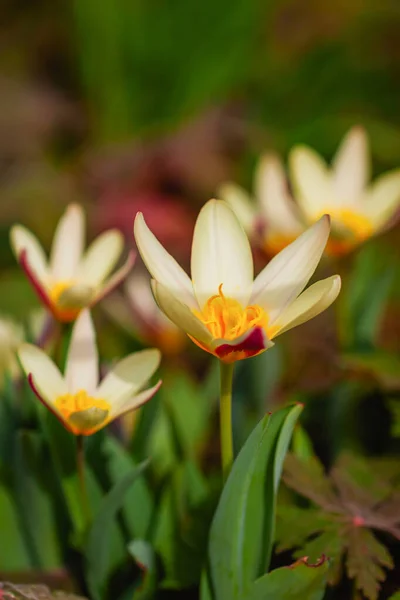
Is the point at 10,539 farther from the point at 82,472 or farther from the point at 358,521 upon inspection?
the point at 358,521

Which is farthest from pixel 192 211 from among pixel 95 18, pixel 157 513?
pixel 157 513

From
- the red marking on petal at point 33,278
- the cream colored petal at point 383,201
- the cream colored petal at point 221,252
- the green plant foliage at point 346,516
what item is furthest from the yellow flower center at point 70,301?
the cream colored petal at point 383,201

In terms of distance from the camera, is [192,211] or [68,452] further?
[192,211]

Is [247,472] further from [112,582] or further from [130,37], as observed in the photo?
[130,37]

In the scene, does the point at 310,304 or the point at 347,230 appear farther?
the point at 347,230

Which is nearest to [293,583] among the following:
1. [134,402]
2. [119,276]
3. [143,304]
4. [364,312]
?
[134,402]

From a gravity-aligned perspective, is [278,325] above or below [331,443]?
above
